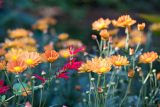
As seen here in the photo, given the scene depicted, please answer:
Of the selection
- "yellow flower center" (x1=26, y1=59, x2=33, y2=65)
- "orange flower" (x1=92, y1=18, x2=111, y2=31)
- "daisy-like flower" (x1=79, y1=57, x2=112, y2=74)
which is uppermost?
"orange flower" (x1=92, y1=18, x2=111, y2=31)

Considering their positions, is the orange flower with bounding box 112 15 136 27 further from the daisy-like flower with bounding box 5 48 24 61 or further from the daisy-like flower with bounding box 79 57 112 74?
the daisy-like flower with bounding box 5 48 24 61

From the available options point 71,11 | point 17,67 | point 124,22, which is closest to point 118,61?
point 124,22

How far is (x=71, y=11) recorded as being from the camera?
191 inches

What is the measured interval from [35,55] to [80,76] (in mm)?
628

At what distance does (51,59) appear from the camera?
1.53 metres

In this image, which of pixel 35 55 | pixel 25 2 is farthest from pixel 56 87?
pixel 25 2

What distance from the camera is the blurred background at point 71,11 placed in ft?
14.4

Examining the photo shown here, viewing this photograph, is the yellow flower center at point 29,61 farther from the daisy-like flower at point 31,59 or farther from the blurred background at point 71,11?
the blurred background at point 71,11

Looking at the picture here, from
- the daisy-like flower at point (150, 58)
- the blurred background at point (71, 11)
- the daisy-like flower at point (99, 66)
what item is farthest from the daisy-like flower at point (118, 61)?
the blurred background at point (71, 11)

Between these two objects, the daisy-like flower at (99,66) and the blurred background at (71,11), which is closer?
the daisy-like flower at (99,66)

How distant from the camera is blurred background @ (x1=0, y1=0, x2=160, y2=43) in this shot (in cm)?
439

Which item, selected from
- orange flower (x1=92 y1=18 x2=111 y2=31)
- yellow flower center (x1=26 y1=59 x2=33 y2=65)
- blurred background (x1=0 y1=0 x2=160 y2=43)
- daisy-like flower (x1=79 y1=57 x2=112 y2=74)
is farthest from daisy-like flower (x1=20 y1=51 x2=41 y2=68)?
blurred background (x1=0 y1=0 x2=160 y2=43)

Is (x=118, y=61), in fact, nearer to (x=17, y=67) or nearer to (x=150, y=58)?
(x=150, y=58)

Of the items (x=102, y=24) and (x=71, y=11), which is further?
Answer: (x=71, y=11)
